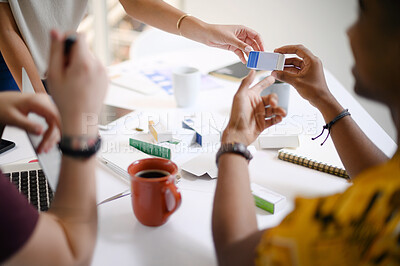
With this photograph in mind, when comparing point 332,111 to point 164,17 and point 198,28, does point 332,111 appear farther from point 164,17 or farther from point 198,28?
point 164,17

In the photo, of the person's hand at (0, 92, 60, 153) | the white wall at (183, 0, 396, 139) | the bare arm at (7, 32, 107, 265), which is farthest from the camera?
the white wall at (183, 0, 396, 139)

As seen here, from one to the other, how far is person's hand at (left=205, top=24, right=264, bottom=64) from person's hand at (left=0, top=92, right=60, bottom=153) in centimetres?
71

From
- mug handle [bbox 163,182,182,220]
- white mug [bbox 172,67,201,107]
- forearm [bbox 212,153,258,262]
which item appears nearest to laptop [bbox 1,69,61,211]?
mug handle [bbox 163,182,182,220]

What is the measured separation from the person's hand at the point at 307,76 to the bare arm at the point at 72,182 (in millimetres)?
620

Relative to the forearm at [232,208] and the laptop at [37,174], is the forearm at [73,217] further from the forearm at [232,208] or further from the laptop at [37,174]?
the forearm at [232,208]

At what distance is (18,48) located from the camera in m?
1.17

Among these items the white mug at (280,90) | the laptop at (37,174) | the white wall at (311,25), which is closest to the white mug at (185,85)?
the white mug at (280,90)

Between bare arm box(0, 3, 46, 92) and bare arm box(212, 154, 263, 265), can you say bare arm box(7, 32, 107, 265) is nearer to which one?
bare arm box(212, 154, 263, 265)

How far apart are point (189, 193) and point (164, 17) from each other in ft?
2.41

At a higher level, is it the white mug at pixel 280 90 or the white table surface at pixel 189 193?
the white mug at pixel 280 90

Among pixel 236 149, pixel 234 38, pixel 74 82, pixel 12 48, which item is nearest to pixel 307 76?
pixel 234 38

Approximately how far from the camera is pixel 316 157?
1.04m

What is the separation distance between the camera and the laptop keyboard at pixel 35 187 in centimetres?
83

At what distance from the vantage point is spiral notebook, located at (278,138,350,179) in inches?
38.7
